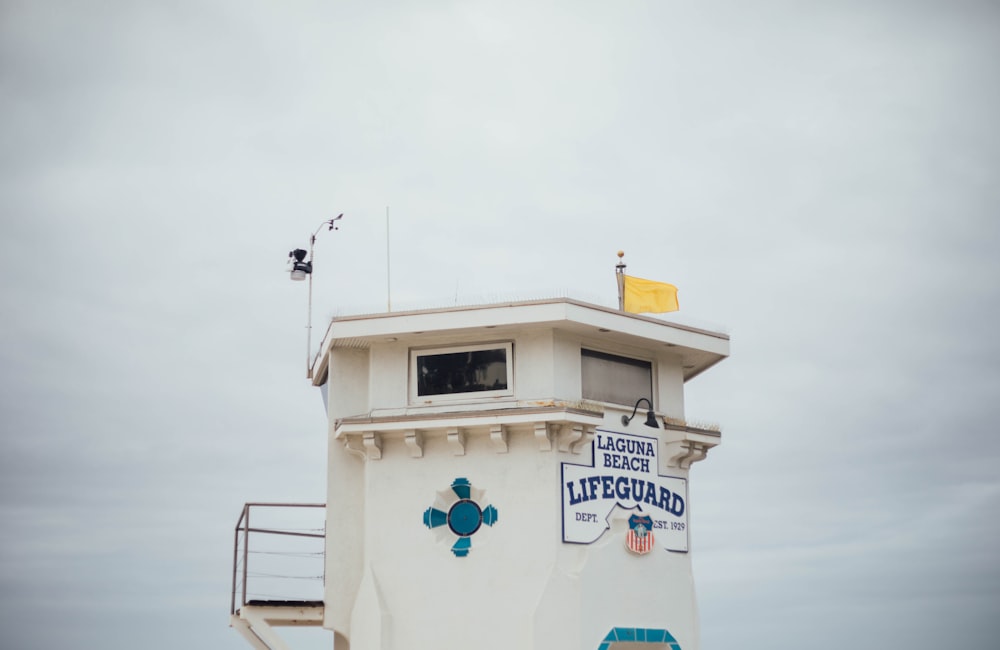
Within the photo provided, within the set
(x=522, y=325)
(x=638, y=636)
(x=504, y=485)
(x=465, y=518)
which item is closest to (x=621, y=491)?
(x=504, y=485)

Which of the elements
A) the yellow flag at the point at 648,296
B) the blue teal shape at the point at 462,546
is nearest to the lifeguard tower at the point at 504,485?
the blue teal shape at the point at 462,546

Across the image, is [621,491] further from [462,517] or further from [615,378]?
[462,517]

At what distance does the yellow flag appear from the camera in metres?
28.1

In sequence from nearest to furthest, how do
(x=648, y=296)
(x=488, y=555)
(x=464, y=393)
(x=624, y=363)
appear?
(x=488, y=555) < (x=464, y=393) < (x=624, y=363) < (x=648, y=296)

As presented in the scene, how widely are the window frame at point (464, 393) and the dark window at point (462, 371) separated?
0.02m

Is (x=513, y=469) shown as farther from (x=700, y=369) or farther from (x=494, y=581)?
(x=700, y=369)

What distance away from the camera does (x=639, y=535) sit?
84.5ft

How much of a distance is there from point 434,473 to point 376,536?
1821mm

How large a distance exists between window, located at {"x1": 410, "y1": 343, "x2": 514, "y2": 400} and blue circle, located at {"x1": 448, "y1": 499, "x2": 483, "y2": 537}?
2386 mm

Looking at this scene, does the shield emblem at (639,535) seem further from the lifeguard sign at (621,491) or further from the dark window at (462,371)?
the dark window at (462,371)

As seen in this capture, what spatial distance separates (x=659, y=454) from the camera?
26797mm

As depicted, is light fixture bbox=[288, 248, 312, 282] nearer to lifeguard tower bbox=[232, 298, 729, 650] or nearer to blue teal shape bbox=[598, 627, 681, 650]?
lifeguard tower bbox=[232, 298, 729, 650]

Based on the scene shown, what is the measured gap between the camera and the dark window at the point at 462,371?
86.1ft

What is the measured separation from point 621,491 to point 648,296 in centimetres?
486
